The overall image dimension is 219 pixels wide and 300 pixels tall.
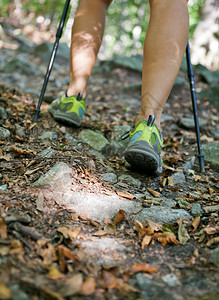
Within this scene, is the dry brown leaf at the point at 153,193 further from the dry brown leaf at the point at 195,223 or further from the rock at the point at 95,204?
the dry brown leaf at the point at 195,223

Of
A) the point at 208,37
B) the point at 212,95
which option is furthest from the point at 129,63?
the point at 208,37

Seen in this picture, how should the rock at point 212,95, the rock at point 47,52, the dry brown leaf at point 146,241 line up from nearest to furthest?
1. the dry brown leaf at point 146,241
2. the rock at point 212,95
3. the rock at point 47,52

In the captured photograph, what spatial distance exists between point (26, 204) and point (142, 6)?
13.7m

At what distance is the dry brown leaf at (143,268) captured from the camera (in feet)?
3.60

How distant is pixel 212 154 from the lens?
8.44 feet

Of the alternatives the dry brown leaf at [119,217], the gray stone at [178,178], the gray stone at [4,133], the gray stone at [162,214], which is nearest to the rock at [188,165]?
the gray stone at [178,178]

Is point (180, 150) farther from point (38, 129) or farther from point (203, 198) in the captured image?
point (38, 129)

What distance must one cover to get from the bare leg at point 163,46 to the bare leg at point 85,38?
24.6 inches

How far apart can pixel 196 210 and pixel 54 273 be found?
97cm

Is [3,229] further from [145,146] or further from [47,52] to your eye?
[47,52]

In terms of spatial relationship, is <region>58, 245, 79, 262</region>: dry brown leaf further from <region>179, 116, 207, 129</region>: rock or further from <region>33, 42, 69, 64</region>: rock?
<region>33, 42, 69, 64</region>: rock

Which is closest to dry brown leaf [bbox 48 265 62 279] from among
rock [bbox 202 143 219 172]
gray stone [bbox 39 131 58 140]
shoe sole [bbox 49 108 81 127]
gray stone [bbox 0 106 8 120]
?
gray stone [bbox 39 131 58 140]

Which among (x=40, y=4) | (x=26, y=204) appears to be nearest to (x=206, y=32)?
(x=26, y=204)

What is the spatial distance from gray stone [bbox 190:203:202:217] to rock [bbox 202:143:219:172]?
2.96 feet
